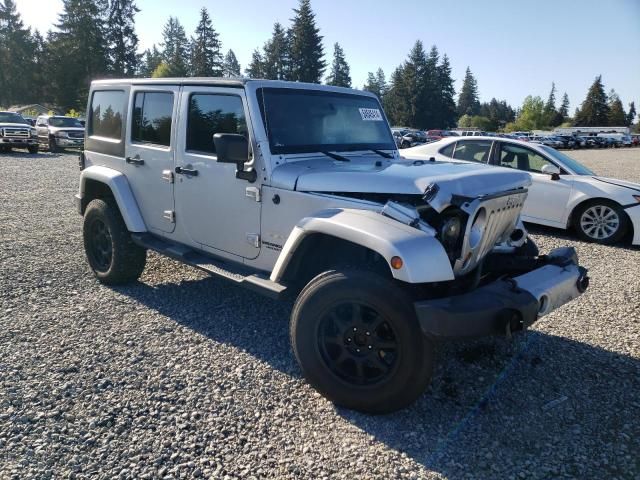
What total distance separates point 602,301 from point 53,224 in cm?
797

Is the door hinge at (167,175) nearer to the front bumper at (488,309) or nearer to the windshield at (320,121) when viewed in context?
the windshield at (320,121)

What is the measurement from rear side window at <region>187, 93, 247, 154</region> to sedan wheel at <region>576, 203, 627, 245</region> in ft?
20.7

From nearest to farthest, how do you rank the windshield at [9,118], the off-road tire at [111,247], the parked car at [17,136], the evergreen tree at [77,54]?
the off-road tire at [111,247] < the parked car at [17,136] < the windshield at [9,118] < the evergreen tree at [77,54]

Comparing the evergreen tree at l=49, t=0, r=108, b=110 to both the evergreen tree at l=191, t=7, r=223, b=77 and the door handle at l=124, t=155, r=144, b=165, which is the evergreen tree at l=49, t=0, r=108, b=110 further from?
the door handle at l=124, t=155, r=144, b=165

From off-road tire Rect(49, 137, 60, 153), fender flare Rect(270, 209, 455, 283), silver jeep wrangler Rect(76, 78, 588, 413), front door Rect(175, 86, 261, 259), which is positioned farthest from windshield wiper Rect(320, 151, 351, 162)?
off-road tire Rect(49, 137, 60, 153)

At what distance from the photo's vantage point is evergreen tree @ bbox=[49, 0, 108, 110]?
60.0 metres

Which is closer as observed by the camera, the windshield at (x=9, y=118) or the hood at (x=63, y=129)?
the windshield at (x=9, y=118)

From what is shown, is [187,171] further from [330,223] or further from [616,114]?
[616,114]

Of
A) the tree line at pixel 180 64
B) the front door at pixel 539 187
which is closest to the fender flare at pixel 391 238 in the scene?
the front door at pixel 539 187

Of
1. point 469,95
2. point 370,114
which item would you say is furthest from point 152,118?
point 469,95

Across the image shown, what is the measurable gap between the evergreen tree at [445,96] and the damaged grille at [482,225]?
267ft

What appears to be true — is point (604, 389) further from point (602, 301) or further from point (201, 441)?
point (201, 441)

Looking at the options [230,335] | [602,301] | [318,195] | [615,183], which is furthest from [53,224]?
[615,183]

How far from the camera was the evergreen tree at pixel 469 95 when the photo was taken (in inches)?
5000
